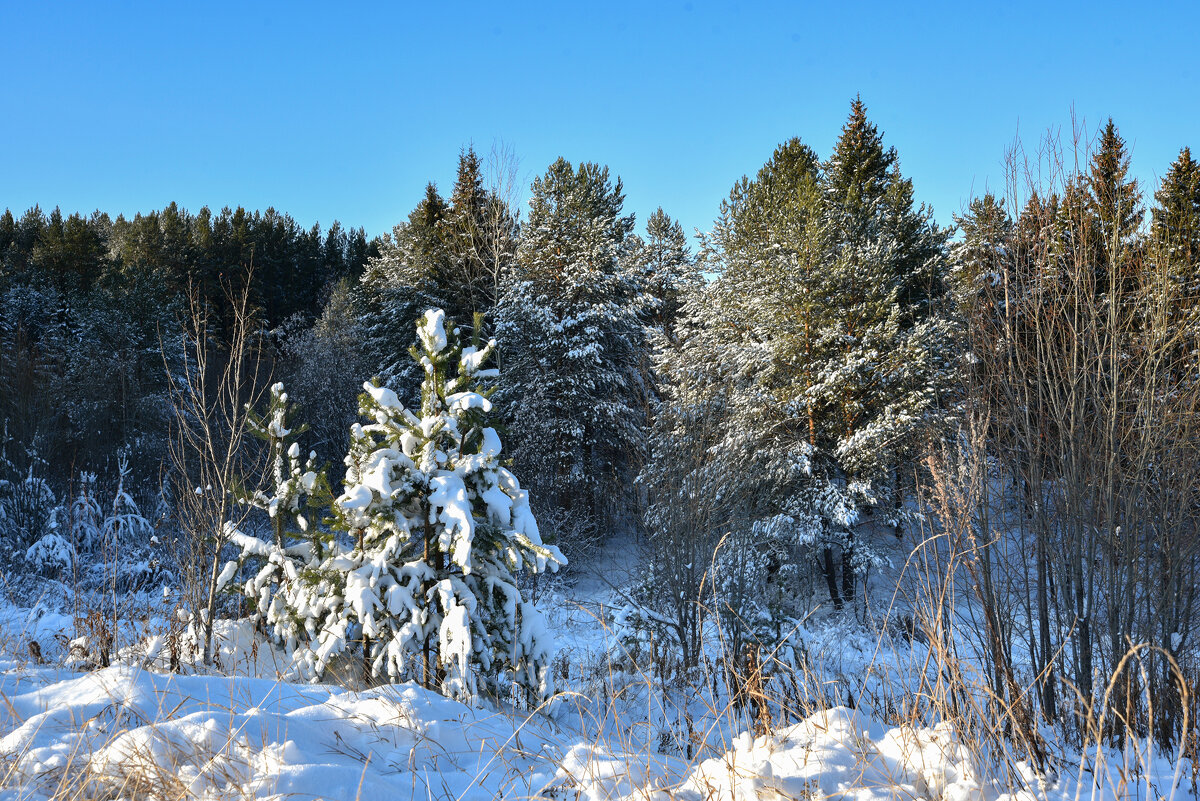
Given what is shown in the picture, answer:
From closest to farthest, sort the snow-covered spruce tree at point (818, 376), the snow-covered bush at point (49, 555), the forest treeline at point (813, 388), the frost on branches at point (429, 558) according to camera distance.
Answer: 1. the frost on branches at point (429, 558)
2. the forest treeline at point (813, 388)
3. the snow-covered bush at point (49, 555)
4. the snow-covered spruce tree at point (818, 376)

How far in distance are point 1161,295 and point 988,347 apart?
1.59 meters

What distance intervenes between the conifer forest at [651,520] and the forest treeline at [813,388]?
0.10 meters

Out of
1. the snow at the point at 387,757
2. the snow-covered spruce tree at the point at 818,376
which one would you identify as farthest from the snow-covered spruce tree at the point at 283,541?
the snow-covered spruce tree at the point at 818,376

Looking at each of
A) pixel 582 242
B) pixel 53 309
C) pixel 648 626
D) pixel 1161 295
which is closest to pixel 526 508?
pixel 648 626

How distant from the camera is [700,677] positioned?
9.18 meters

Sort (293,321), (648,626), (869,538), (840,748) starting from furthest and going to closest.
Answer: (293,321) < (869,538) < (648,626) < (840,748)

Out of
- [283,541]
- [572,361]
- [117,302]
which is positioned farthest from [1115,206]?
[117,302]

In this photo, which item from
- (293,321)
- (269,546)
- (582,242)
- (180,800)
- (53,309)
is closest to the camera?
(180,800)

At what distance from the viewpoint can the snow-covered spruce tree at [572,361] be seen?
17047mm

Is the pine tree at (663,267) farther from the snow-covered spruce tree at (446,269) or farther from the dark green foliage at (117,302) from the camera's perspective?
the dark green foliage at (117,302)

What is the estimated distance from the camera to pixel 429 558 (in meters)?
5.60

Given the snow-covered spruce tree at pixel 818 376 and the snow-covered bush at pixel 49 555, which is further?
the snow-covered spruce tree at pixel 818 376

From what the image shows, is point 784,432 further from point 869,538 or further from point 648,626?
point 648,626

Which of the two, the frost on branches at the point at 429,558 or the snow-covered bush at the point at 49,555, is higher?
the frost on branches at the point at 429,558
